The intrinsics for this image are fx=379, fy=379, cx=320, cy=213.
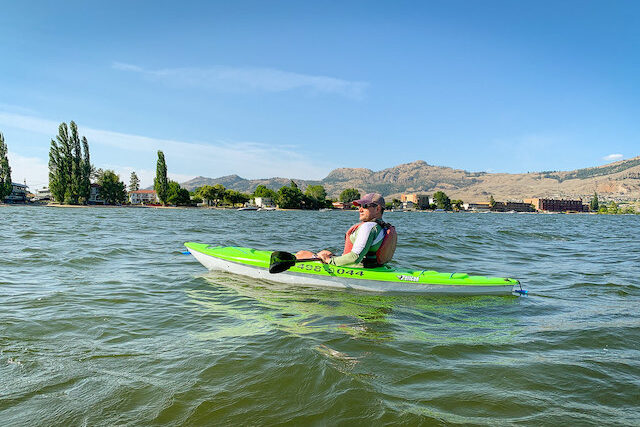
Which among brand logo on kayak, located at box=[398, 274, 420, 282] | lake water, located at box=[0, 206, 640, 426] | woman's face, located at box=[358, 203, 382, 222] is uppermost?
woman's face, located at box=[358, 203, 382, 222]

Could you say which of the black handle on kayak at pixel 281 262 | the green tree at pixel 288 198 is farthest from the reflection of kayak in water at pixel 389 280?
the green tree at pixel 288 198

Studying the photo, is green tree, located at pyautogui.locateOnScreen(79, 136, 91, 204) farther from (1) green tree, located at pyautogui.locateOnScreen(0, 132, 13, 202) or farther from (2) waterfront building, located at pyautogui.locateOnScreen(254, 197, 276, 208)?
(2) waterfront building, located at pyautogui.locateOnScreen(254, 197, 276, 208)

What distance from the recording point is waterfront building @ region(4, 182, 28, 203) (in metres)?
93.9

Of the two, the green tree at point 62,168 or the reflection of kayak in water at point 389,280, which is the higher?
the green tree at point 62,168

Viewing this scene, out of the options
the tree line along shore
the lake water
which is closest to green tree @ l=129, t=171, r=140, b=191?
the tree line along shore

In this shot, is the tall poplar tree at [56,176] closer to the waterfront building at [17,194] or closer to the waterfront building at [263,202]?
the waterfront building at [17,194]

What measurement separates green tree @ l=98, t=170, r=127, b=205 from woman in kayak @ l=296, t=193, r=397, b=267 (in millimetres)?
106810

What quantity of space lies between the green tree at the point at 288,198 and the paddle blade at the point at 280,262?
12743 centimetres

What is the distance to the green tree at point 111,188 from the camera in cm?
9900

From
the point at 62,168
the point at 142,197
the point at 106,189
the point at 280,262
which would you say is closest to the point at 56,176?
the point at 62,168

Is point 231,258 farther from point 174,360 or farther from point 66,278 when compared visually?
point 174,360

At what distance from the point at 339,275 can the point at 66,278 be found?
6.08m

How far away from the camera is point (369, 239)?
292 inches

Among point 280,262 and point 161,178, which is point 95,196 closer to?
point 161,178
